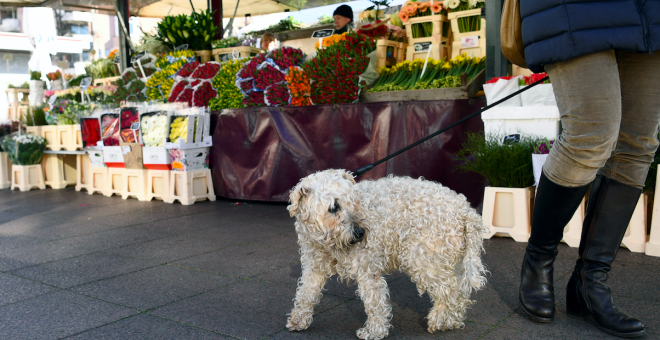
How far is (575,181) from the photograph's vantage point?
2.12m

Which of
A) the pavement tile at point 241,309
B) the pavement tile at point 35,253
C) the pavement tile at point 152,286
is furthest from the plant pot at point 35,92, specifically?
the pavement tile at point 241,309

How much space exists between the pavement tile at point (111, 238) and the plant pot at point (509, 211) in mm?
2761

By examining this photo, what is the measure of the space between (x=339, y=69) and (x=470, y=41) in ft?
4.78

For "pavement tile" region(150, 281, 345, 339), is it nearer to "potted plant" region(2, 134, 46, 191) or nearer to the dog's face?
the dog's face

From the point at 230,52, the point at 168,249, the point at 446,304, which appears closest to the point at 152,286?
the point at 168,249

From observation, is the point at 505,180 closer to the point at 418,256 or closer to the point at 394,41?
the point at 418,256

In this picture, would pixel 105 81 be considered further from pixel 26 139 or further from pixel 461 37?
pixel 461 37

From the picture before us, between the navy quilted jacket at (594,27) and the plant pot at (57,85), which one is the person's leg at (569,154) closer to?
the navy quilted jacket at (594,27)

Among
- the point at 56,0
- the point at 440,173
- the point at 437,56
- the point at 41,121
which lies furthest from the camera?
the point at 56,0

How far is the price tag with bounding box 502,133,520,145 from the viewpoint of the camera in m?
3.87

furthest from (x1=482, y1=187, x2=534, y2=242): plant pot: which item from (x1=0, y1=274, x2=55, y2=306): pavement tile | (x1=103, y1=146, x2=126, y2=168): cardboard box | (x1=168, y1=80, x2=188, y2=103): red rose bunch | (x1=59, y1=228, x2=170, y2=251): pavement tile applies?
(x1=103, y1=146, x2=126, y2=168): cardboard box

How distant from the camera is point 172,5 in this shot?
980 cm

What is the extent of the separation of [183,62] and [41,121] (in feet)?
9.42

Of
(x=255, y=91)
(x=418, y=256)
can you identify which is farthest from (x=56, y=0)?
(x=418, y=256)
